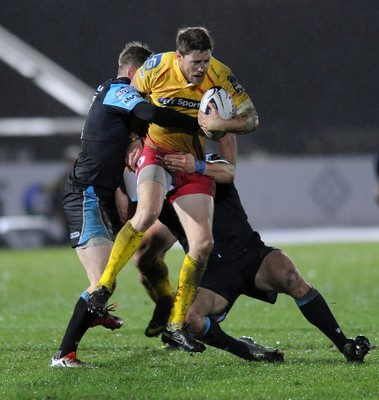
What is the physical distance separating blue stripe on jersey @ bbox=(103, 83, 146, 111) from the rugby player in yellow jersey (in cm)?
21

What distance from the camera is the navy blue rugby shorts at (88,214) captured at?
22.4 ft

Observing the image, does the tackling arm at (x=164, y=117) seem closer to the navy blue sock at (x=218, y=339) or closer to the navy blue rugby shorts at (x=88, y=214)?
the navy blue rugby shorts at (x=88, y=214)

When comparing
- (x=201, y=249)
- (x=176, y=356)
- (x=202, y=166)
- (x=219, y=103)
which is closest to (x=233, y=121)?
(x=219, y=103)

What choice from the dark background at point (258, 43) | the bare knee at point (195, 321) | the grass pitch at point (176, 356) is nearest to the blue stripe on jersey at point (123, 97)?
the bare knee at point (195, 321)

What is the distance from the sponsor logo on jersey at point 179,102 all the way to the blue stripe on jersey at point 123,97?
0.69ft

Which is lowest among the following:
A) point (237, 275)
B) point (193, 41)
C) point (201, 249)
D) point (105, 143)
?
point (237, 275)

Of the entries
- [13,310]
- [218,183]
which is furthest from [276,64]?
[218,183]

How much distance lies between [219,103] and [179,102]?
0.42 metres

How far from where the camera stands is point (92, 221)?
269 inches

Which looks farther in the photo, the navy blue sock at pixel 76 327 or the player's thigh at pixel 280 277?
the player's thigh at pixel 280 277

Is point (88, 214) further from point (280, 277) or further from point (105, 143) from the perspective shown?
point (280, 277)

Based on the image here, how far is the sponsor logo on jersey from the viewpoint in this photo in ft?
23.1

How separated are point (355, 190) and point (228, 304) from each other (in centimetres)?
1685

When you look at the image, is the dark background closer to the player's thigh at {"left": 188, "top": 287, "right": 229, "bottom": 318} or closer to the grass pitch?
the grass pitch
